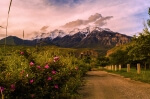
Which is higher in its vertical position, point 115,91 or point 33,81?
point 33,81

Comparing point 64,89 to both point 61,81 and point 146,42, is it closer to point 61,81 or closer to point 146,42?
point 61,81

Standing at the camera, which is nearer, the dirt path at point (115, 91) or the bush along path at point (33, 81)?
the bush along path at point (33, 81)

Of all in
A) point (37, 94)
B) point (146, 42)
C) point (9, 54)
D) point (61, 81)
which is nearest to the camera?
point (37, 94)

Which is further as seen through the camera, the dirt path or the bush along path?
the dirt path

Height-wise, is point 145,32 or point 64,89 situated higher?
point 145,32

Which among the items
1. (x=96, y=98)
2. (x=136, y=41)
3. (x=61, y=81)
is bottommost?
(x=96, y=98)

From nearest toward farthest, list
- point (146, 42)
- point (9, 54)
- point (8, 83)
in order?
1. point (8, 83)
2. point (9, 54)
3. point (146, 42)

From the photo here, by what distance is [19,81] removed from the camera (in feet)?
25.7

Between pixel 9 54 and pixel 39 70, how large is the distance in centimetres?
295

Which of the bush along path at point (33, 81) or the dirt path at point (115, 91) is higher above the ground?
the bush along path at point (33, 81)

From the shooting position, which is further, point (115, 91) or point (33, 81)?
point (115, 91)

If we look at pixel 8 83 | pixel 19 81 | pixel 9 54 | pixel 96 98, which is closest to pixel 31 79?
pixel 19 81

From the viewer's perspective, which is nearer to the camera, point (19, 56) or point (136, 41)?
point (19, 56)

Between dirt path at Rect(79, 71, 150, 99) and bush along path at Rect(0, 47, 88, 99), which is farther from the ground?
bush along path at Rect(0, 47, 88, 99)
